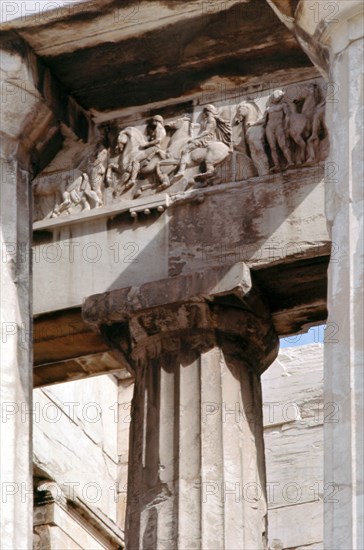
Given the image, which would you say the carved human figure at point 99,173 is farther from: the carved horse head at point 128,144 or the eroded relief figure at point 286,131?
the eroded relief figure at point 286,131

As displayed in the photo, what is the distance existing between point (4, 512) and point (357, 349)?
3.00 m

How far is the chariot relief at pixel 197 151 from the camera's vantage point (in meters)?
19.1

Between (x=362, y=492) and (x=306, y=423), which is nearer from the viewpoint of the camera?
(x=362, y=492)

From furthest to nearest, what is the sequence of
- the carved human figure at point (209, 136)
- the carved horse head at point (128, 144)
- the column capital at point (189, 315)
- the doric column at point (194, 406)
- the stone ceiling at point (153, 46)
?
the carved horse head at point (128, 144) < the carved human figure at point (209, 136) < the stone ceiling at point (153, 46) < the column capital at point (189, 315) < the doric column at point (194, 406)

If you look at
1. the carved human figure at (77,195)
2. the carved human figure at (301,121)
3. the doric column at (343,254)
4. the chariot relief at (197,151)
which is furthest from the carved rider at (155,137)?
the doric column at (343,254)

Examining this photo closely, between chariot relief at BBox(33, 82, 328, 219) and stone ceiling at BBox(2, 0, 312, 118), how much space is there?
235mm

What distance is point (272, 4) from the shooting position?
17.3m

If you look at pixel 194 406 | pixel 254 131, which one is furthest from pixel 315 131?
pixel 194 406

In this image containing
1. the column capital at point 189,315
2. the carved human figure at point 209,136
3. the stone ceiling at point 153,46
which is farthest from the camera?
the carved human figure at point 209,136

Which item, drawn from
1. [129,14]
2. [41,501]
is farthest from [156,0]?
[41,501]

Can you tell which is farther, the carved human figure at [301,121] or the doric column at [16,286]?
the carved human figure at [301,121]

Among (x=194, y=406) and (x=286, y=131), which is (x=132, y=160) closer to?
(x=286, y=131)

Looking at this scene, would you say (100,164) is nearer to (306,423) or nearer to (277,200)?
(277,200)

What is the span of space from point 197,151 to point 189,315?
1226 millimetres
